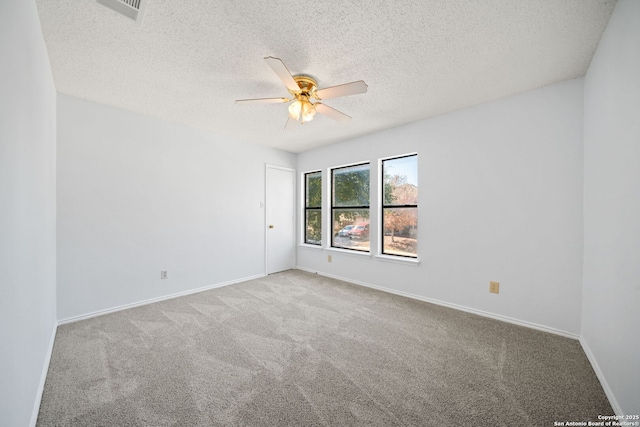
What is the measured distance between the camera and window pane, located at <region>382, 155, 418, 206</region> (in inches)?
139

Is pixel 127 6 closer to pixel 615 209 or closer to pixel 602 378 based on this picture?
pixel 615 209

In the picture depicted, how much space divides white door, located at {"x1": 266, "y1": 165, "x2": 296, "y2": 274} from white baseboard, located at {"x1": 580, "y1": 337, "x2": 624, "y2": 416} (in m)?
4.04

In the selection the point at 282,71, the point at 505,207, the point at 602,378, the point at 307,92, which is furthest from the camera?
the point at 505,207

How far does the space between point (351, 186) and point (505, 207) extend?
7.33 feet

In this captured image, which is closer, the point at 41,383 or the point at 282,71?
the point at 41,383

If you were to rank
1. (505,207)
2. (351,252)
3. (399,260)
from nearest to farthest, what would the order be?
1. (505,207)
2. (399,260)
3. (351,252)

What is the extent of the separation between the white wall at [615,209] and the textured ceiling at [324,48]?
0.89 feet

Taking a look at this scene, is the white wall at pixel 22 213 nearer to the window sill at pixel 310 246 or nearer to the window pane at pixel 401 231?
the window sill at pixel 310 246

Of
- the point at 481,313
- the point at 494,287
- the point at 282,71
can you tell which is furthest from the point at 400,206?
the point at 282,71

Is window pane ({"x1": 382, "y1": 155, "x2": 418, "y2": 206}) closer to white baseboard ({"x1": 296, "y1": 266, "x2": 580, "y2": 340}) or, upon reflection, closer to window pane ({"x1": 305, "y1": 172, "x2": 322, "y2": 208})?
white baseboard ({"x1": 296, "y1": 266, "x2": 580, "y2": 340})

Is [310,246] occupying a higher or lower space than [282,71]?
lower

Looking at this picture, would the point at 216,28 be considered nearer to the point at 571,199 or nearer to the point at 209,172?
the point at 209,172

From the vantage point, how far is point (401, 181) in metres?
3.69

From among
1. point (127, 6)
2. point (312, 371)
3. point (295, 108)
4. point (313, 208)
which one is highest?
point (127, 6)
